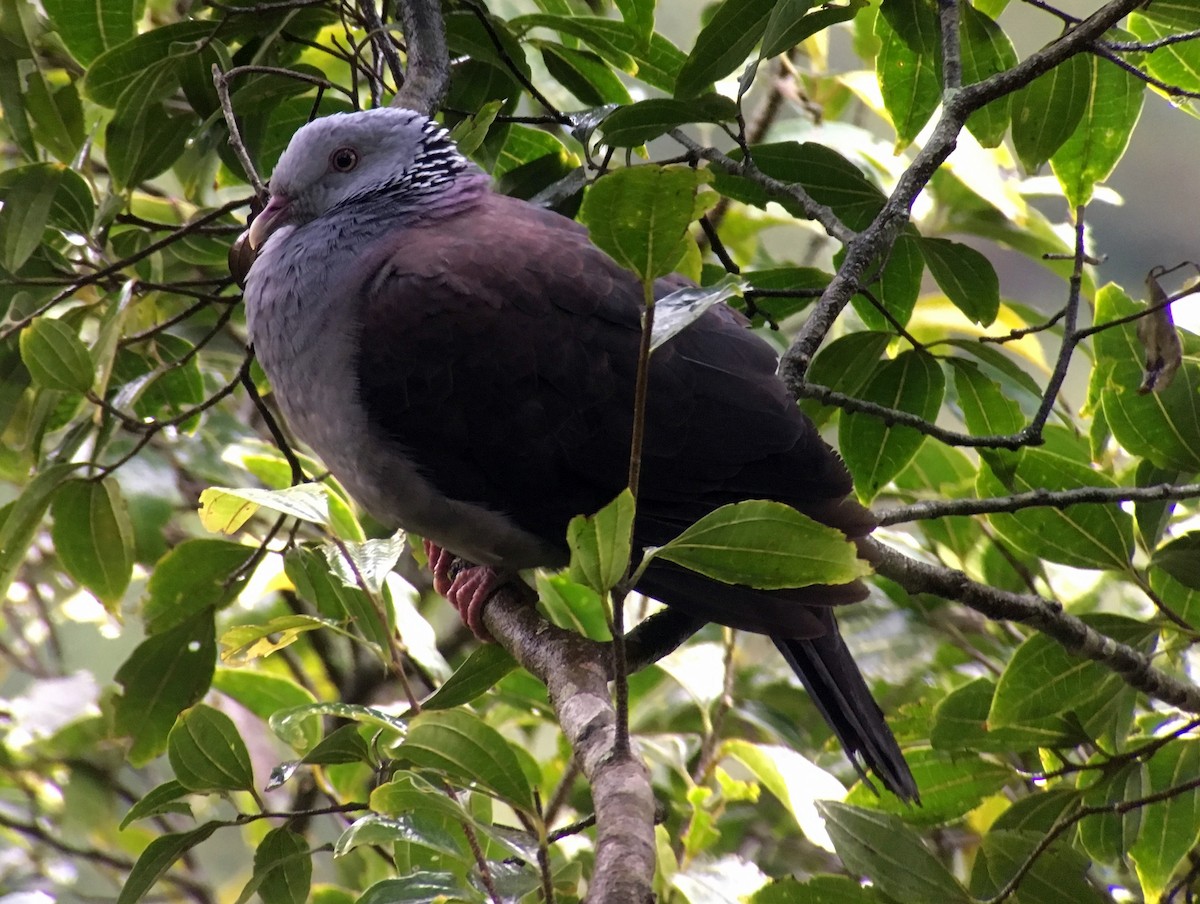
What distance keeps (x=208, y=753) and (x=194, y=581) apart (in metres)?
0.60

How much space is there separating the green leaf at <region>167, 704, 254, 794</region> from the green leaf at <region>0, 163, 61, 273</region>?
81 centimetres

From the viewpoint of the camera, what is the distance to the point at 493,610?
2.08 m

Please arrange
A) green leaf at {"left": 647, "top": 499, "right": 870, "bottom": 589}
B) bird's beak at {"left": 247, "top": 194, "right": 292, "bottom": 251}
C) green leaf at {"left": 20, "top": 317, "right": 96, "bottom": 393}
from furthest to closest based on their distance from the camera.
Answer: bird's beak at {"left": 247, "top": 194, "right": 292, "bottom": 251} < green leaf at {"left": 20, "top": 317, "right": 96, "bottom": 393} < green leaf at {"left": 647, "top": 499, "right": 870, "bottom": 589}

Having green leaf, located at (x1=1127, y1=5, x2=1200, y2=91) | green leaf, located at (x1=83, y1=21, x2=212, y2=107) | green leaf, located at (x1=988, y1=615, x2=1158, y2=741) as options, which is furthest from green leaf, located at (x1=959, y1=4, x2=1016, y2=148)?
green leaf, located at (x1=83, y1=21, x2=212, y2=107)

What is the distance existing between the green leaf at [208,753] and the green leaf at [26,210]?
81 cm

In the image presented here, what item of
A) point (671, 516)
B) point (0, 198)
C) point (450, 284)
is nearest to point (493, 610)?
point (671, 516)

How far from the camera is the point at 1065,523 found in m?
1.86

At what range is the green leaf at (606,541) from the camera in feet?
3.49

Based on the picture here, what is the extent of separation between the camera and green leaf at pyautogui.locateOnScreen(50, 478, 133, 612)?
1.96 metres

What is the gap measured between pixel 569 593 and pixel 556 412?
34 cm

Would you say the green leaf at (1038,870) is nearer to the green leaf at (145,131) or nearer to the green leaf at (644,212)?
the green leaf at (644,212)

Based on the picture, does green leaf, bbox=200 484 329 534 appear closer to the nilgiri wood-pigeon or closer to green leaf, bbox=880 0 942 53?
the nilgiri wood-pigeon

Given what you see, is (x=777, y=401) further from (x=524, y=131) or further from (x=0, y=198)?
(x=0, y=198)

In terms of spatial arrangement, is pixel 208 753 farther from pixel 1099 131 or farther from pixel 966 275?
pixel 1099 131
